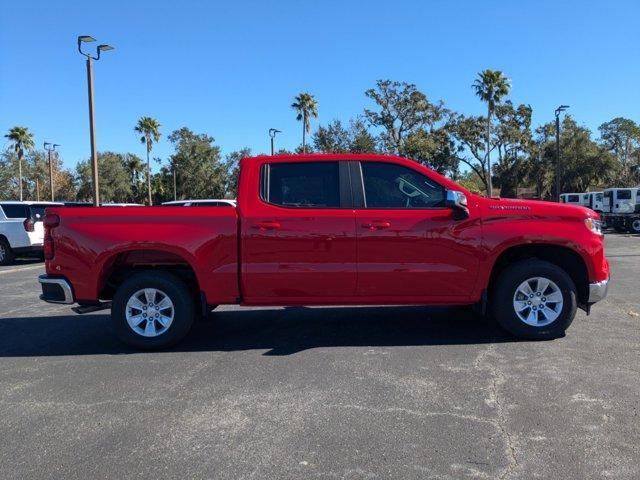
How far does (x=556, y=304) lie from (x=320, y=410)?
10.1ft

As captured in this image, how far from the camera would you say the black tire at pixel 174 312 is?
5.77 m

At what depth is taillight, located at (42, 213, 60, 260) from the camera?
18.8 ft

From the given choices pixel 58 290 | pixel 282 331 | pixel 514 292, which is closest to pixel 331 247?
pixel 282 331

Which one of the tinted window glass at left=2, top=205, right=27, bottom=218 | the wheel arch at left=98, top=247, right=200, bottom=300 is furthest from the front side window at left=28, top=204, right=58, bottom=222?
the wheel arch at left=98, top=247, right=200, bottom=300

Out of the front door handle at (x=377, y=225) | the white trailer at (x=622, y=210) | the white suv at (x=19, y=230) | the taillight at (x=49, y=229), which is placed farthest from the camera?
the white trailer at (x=622, y=210)

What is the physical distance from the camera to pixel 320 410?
4.12 m

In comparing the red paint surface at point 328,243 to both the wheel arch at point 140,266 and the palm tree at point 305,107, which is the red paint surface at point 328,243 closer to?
the wheel arch at point 140,266

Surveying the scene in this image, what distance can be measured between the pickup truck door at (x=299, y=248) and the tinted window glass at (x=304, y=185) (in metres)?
0.01

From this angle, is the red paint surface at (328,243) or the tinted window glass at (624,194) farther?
the tinted window glass at (624,194)

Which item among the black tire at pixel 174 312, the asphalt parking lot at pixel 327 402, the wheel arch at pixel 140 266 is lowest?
the asphalt parking lot at pixel 327 402

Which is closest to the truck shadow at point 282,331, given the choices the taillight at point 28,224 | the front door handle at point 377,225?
the front door handle at point 377,225

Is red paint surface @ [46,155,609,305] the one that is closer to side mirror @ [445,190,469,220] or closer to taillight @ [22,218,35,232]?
side mirror @ [445,190,469,220]

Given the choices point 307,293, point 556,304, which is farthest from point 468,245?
point 307,293

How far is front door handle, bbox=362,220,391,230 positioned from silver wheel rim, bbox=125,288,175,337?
2.23m
